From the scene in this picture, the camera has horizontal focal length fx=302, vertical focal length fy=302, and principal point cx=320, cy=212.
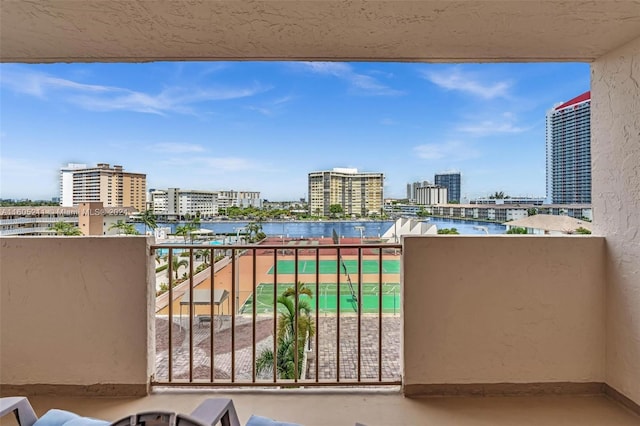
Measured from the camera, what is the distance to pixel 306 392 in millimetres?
2129

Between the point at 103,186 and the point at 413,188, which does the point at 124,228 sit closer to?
the point at 103,186

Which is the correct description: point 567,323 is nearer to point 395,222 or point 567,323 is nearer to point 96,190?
point 395,222

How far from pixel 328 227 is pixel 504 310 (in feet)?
4.62

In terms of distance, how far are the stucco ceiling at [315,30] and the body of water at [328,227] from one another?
3.92ft

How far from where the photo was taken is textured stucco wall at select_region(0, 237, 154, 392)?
2.08 meters

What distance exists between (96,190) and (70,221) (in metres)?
0.37

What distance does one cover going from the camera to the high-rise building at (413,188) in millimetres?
2835

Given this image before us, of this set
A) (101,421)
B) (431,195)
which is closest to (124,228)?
(101,421)

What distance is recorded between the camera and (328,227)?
8.36 ft

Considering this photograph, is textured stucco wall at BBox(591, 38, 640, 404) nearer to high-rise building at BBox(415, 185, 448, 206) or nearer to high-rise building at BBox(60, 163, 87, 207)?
high-rise building at BBox(415, 185, 448, 206)

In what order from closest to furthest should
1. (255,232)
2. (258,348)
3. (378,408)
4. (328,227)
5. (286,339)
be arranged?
1. (378,408)
2. (255,232)
3. (328,227)
4. (286,339)
5. (258,348)

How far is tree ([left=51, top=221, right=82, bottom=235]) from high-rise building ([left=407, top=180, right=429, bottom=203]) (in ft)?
8.82

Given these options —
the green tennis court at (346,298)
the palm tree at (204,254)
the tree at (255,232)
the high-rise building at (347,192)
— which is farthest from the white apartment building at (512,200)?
the palm tree at (204,254)

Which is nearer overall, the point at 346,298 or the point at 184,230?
the point at 184,230
